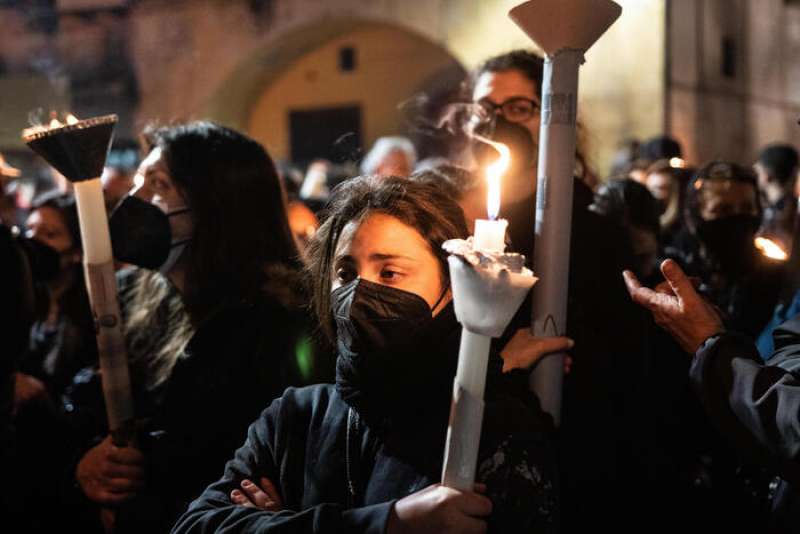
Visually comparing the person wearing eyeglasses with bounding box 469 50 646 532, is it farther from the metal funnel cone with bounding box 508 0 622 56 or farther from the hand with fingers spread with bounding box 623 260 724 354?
the metal funnel cone with bounding box 508 0 622 56

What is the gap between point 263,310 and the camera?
2.42 meters

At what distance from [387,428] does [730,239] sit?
228 centimetres

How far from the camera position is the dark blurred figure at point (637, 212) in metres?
3.41

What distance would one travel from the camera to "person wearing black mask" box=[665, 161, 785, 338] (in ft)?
10.5

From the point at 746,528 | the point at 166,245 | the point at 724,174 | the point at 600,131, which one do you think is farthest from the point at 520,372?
the point at 600,131

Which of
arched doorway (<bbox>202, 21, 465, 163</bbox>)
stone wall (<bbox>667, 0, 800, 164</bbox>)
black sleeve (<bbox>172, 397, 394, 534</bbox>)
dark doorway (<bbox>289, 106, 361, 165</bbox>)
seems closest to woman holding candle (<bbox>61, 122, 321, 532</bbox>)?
black sleeve (<bbox>172, 397, 394, 534</bbox>)

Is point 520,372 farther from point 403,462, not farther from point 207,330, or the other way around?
point 207,330

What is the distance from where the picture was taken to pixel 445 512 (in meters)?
1.34

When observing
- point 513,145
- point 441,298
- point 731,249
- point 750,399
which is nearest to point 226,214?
point 513,145

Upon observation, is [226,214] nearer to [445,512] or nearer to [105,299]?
[105,299]

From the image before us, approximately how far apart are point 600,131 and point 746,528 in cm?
729

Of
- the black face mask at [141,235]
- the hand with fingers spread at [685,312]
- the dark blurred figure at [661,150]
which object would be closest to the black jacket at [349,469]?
the hand with fingers spread at [685,312]

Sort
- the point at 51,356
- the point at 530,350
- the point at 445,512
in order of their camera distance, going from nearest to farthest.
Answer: the point at 445,512 < the point at 530,350 < the point at 51,356

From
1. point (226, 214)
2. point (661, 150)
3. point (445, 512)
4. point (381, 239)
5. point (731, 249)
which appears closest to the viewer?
point (445, 512)
